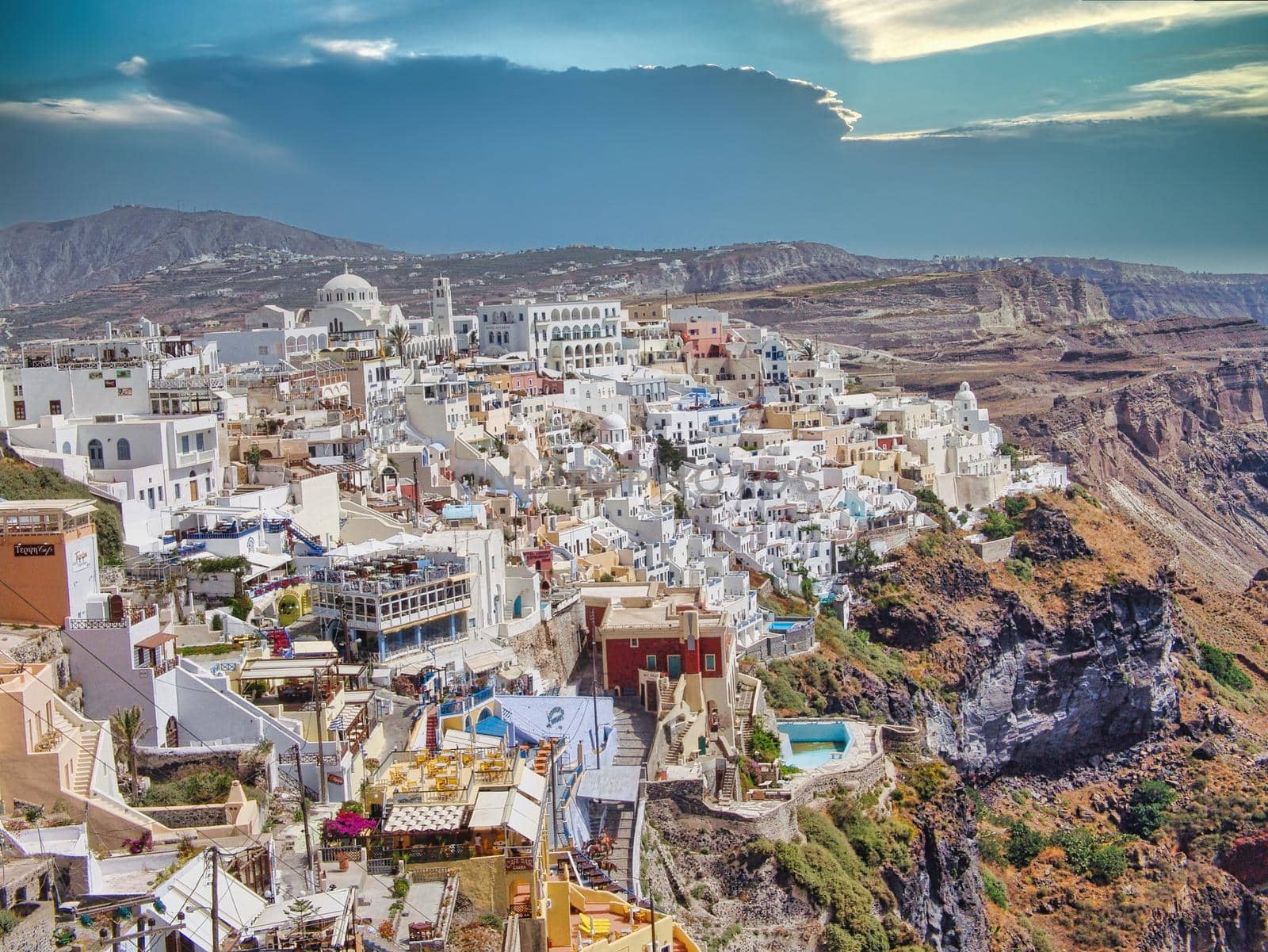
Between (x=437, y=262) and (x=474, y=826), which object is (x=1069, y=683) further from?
(x=437, y=262)

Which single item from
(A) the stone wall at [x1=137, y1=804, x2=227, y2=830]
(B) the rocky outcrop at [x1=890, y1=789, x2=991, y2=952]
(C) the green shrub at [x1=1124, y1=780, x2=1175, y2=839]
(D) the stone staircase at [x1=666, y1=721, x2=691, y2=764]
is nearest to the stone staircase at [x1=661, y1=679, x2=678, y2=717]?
(D) the stone staircase at [x1=666, y1=721, x2=691, y2=764]

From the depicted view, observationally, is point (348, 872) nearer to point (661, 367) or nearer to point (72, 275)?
point (661, 367)

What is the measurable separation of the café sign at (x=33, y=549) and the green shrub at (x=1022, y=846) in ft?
79.0

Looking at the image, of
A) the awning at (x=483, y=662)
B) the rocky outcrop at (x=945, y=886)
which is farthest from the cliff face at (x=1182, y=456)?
the awning at (x=483, y=662)

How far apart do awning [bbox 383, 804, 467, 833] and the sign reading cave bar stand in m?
5.52

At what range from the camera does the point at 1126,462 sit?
2980 inches

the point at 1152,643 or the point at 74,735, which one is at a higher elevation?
the point at 74,735

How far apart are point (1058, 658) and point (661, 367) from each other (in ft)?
52.0

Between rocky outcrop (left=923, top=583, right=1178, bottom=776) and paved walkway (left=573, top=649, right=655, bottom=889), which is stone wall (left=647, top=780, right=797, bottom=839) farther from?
rocky outcrop (left=923, top=583, right=1178, bottom=776)

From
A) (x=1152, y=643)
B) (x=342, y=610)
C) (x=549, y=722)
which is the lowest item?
(x=1152, y=643)

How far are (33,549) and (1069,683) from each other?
32.6 m

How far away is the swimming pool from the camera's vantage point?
23.4 metres

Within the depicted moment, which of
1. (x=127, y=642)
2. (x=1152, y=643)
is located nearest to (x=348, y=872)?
(x=127, y=642)

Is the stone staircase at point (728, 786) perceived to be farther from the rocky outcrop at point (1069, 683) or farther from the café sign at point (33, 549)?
the rocky outcrop at point (1069, 683)
